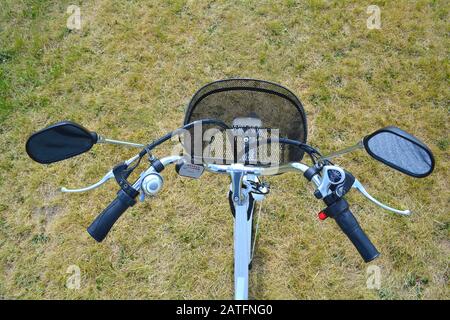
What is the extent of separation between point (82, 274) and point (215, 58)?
7.42 ft

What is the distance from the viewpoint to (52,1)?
4.28 m

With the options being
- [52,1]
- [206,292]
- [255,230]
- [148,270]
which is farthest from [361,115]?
[52,1]

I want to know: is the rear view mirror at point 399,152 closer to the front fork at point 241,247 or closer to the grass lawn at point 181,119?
the front fork at point 241,247

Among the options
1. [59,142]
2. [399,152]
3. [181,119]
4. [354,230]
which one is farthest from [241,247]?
[181,119]

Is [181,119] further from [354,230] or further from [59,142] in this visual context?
[354,230]

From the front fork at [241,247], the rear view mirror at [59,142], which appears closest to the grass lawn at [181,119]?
the front fork at [241,247]

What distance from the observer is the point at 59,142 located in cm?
168

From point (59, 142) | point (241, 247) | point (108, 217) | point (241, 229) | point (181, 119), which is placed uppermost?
point (59, 142)

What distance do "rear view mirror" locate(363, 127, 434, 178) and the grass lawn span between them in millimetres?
1564

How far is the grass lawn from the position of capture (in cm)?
298

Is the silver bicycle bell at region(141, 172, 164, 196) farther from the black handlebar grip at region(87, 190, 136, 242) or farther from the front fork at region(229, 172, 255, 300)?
the front fork at region(229, 172, 255, 300)

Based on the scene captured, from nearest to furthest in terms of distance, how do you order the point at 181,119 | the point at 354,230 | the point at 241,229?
the point at 354,230, the point at 241,229, the point at 181,119

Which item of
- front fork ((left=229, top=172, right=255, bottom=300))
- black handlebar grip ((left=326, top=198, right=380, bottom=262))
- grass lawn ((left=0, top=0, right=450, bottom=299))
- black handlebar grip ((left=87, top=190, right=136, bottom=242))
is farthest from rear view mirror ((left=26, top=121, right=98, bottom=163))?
grass lawn ((left=0, top=0, right=450, bottom=299))

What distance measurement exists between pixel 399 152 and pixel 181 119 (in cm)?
231
